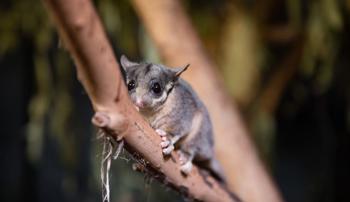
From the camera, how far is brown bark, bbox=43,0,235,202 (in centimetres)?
80

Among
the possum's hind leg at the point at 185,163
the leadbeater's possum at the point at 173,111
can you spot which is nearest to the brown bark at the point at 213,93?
the leadbeater's possum at the point at 173,111

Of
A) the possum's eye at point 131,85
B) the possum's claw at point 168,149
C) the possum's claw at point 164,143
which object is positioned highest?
the possum's eye at point 131,85

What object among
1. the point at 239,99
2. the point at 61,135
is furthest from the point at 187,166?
the point at 61,135

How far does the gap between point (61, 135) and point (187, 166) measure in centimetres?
129

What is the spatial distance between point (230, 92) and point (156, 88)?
0.96 meters

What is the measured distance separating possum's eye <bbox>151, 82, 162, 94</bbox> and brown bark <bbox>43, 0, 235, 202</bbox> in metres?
0.14

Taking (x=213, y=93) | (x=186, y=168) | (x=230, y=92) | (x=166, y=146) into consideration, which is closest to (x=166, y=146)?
(x=166, y=146)

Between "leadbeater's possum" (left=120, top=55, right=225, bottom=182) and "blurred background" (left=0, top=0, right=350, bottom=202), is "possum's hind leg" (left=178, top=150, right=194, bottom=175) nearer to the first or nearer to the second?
"leadbeater's possum" (left=120, top=55, right=225, bottom=182)

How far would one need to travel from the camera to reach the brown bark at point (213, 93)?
1.84 metres

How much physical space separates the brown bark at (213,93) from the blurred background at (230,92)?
0.24 metres

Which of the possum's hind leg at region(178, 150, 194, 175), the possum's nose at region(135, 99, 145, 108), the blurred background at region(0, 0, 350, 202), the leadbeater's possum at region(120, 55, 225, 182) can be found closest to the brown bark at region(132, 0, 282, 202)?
the blurred background at region(0, 0, 350, 202)

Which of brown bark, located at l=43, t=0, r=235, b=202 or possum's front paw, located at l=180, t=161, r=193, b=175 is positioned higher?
brown bark, located at l=43, t=0, r=235, b=202

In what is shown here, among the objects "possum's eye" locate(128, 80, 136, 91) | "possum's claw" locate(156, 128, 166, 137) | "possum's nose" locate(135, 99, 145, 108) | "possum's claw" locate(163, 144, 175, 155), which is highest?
"possum's eye" locate(128, 80, 136, 91)

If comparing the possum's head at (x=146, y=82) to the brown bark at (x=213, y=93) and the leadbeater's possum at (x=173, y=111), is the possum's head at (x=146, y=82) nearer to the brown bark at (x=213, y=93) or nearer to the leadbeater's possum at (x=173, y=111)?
the leadbeater's possum at (x=173, y=111)
